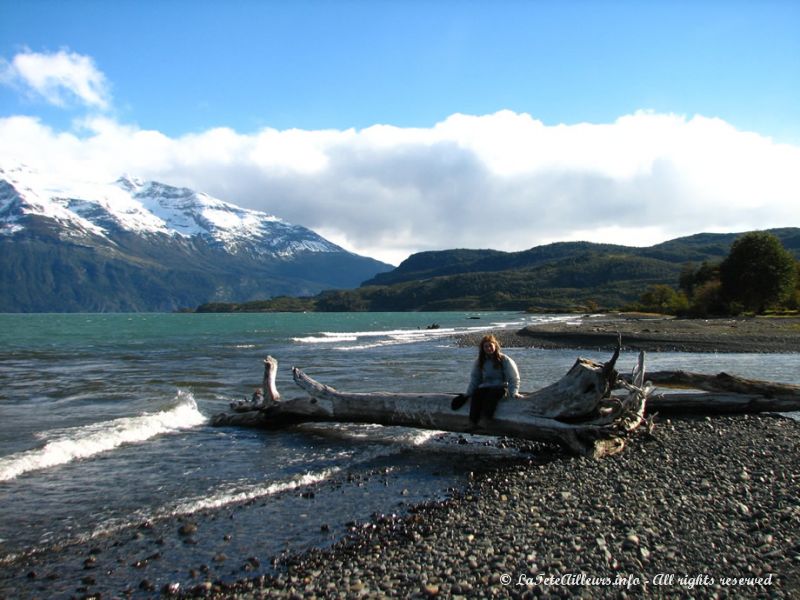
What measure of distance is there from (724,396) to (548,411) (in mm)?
7148

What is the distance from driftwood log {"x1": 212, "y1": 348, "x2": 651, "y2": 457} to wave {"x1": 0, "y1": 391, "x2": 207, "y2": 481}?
4.76 metres

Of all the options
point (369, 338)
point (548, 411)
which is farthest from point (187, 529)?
point (369, 338)

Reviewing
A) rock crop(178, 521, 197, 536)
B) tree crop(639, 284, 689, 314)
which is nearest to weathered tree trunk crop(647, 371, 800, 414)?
rock crop(178, 521, 197, 536)

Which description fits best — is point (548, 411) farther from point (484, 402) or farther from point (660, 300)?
point (660, 300)

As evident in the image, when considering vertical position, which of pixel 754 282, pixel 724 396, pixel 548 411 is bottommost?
pixel 724 396

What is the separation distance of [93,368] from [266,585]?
115 feet

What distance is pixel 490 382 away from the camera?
13.6m

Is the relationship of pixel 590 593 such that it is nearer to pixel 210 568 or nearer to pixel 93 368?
pixel 210 568

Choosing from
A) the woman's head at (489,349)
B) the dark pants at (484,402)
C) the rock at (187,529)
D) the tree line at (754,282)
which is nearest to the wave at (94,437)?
the rock at (187,529)

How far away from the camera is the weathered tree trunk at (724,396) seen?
16.0 meters

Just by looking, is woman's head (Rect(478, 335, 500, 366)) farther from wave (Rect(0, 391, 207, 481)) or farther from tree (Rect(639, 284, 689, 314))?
tree (Rect(639, 284, 689, 314))

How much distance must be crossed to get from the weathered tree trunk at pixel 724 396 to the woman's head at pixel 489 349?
6375 millimetres

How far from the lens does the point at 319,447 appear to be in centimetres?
1493

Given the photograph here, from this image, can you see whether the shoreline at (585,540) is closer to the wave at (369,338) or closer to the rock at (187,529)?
the rock at (187,529)
